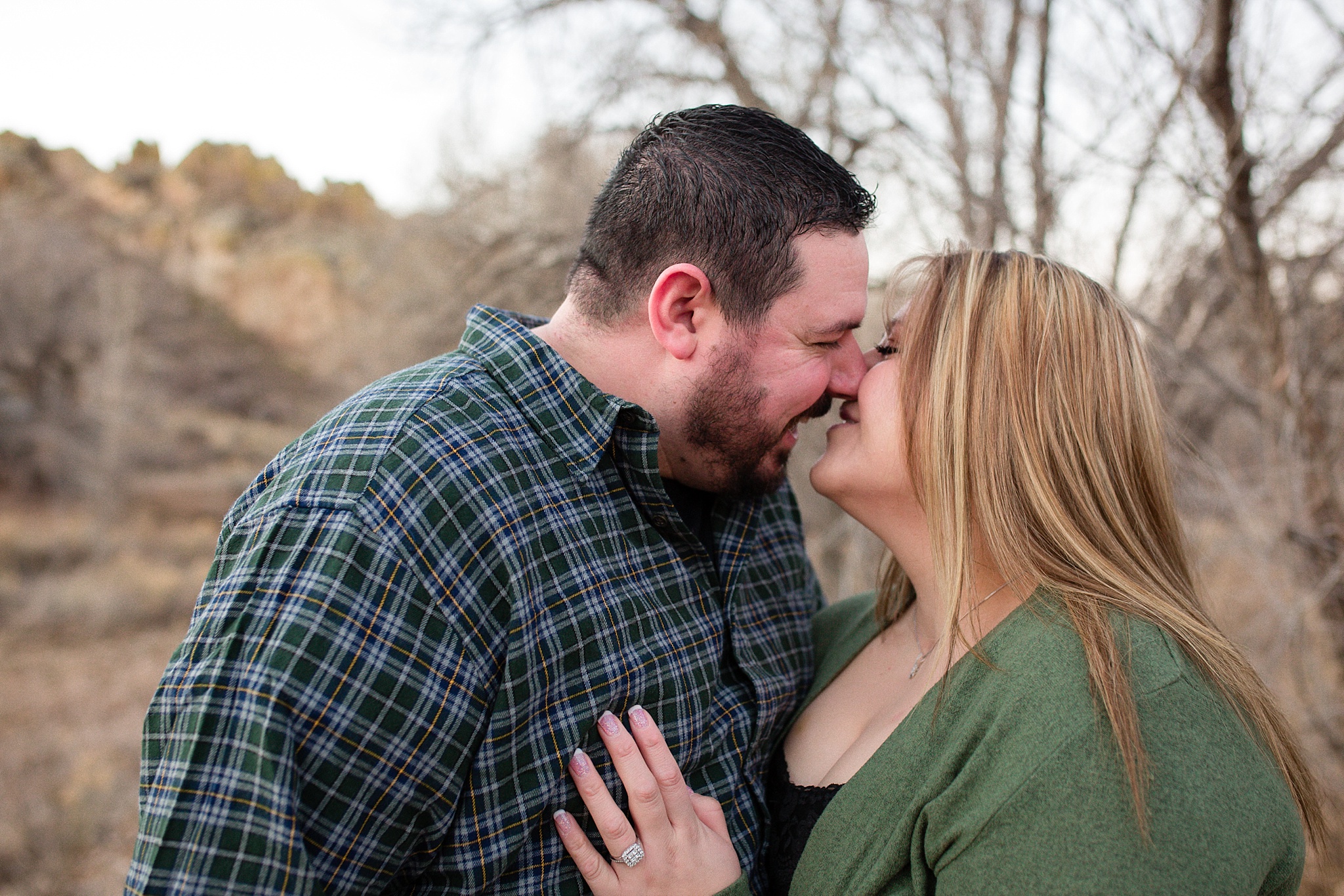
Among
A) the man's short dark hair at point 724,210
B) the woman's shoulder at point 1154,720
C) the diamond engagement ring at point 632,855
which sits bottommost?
the diamond engagement ring at point 632,855

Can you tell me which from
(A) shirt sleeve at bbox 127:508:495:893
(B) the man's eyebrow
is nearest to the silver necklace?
(B) the man's eyebrow

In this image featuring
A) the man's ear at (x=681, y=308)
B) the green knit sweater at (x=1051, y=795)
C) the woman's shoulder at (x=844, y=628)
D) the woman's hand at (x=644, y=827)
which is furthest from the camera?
the woman's shoulder at (x=844, y=628)

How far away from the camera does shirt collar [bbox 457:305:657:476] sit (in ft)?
5.14

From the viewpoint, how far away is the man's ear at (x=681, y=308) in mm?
1740

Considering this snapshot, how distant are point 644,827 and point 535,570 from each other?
0.46 meters

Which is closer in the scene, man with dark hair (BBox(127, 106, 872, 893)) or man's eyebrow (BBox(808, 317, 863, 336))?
man with dark hair (BBox(127, 106, 872, 893))

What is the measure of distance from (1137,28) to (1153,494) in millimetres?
1847

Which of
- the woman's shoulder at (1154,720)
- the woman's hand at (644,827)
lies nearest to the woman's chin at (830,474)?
the woman's shoulder at (1154,720)

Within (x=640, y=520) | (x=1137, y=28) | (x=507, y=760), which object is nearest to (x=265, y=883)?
(x=507, y=760)

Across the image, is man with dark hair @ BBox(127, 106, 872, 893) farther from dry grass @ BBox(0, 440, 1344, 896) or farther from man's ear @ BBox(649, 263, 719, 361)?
dry grass @ BBox(0, 440, 1344, 896)

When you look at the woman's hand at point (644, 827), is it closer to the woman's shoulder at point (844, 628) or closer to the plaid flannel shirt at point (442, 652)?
the plaid flannel shirt at point (442, 652)

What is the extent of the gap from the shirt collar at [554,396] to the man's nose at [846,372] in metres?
0.48

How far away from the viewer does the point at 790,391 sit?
181 centimetres

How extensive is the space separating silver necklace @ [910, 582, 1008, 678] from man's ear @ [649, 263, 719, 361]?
0.75 metres
